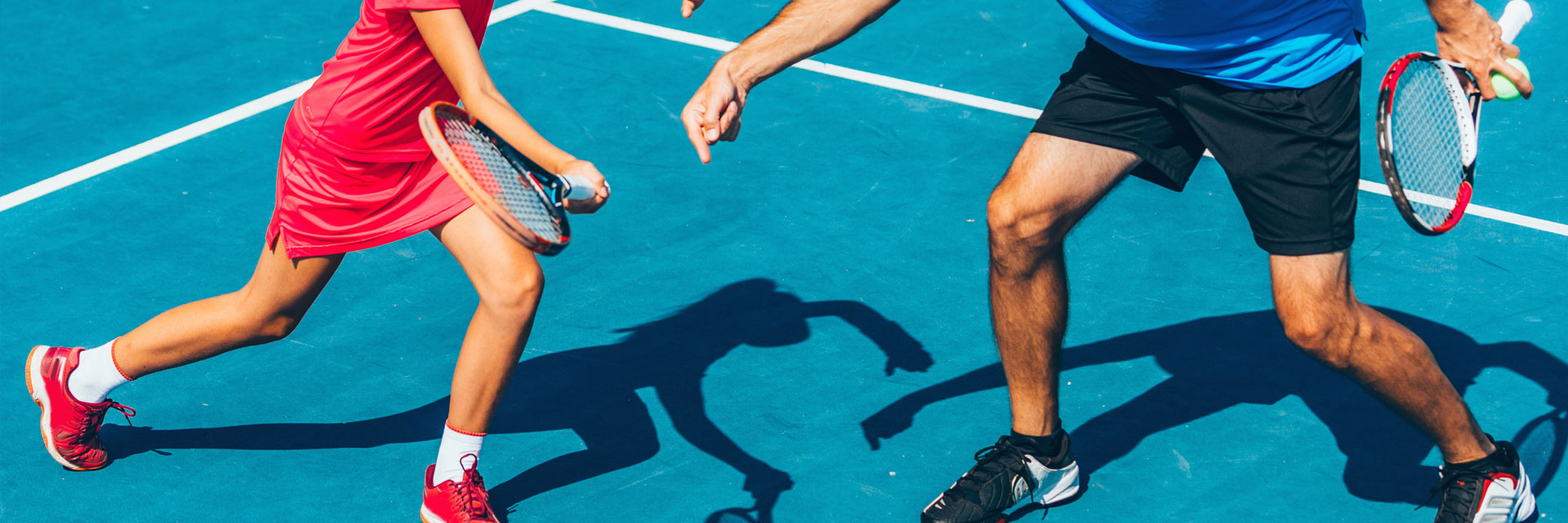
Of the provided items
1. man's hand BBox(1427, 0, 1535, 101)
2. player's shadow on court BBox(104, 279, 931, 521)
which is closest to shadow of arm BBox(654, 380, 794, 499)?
player's shadow on court BBox(104, 279, 931, 521)

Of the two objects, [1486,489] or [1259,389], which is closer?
[1486,489]

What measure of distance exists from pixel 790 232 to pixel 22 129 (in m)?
3.73

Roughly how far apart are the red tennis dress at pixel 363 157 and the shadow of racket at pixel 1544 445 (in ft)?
9.92

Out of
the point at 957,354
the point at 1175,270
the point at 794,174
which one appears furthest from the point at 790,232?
the point at 1175,270

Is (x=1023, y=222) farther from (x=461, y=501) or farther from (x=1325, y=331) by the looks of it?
(x=461, y=501)

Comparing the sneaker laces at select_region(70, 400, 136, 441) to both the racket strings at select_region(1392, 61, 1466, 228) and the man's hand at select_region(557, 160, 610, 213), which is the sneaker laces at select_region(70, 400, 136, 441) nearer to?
the man's hand at select_region(557, 160, 610, 213)

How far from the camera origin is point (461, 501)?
3.96 metres

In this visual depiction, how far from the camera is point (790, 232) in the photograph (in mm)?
5703

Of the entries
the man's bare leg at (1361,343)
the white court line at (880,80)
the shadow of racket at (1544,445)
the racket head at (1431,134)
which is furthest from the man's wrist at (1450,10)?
the white court line at (880,80)

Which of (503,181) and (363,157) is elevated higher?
(503,181)

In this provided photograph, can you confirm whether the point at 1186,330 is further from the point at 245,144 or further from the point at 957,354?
the point at 245,144

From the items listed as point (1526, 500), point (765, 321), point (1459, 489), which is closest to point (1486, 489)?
point (1459, 489)

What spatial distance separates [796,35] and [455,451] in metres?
1.41

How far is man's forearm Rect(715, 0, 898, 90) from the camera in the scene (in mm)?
3564
